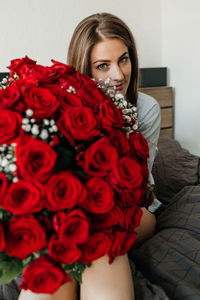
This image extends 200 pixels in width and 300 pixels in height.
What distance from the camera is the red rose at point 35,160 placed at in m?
0.54

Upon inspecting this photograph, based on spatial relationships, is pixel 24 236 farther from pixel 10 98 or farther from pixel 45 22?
pixel 45 22

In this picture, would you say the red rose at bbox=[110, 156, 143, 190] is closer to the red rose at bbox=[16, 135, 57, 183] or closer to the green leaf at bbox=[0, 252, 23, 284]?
the red rose at bbox=[16, 135, 57, 183]

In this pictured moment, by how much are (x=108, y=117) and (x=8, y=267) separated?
403 millimetres

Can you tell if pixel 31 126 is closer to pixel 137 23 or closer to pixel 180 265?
pixel 180 265

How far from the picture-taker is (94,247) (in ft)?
2.18

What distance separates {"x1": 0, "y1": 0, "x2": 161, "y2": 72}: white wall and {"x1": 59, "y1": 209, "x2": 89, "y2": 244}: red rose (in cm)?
166

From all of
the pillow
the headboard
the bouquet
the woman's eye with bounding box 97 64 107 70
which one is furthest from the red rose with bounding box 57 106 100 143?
the headboard

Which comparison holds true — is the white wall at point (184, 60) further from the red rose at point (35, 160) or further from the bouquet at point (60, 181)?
the red rose at point (35, 160)

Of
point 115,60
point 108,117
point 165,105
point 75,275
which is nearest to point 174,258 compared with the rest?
point 75,275

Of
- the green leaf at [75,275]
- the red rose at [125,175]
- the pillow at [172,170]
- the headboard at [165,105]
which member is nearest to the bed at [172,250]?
the pillow at [172,170]

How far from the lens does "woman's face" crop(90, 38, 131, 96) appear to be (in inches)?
48.1

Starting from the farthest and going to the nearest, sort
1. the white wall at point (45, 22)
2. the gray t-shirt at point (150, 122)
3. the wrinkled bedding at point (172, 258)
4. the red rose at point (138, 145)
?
the white wall at point (45, 22), the gray t-shirt at point (150, 122), the wrinkled bedding at point (172, 258), the red rose at point (138, 145)

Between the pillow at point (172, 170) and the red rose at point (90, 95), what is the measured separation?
1025 millimetres

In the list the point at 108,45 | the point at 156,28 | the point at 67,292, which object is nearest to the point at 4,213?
the point at 67,292
